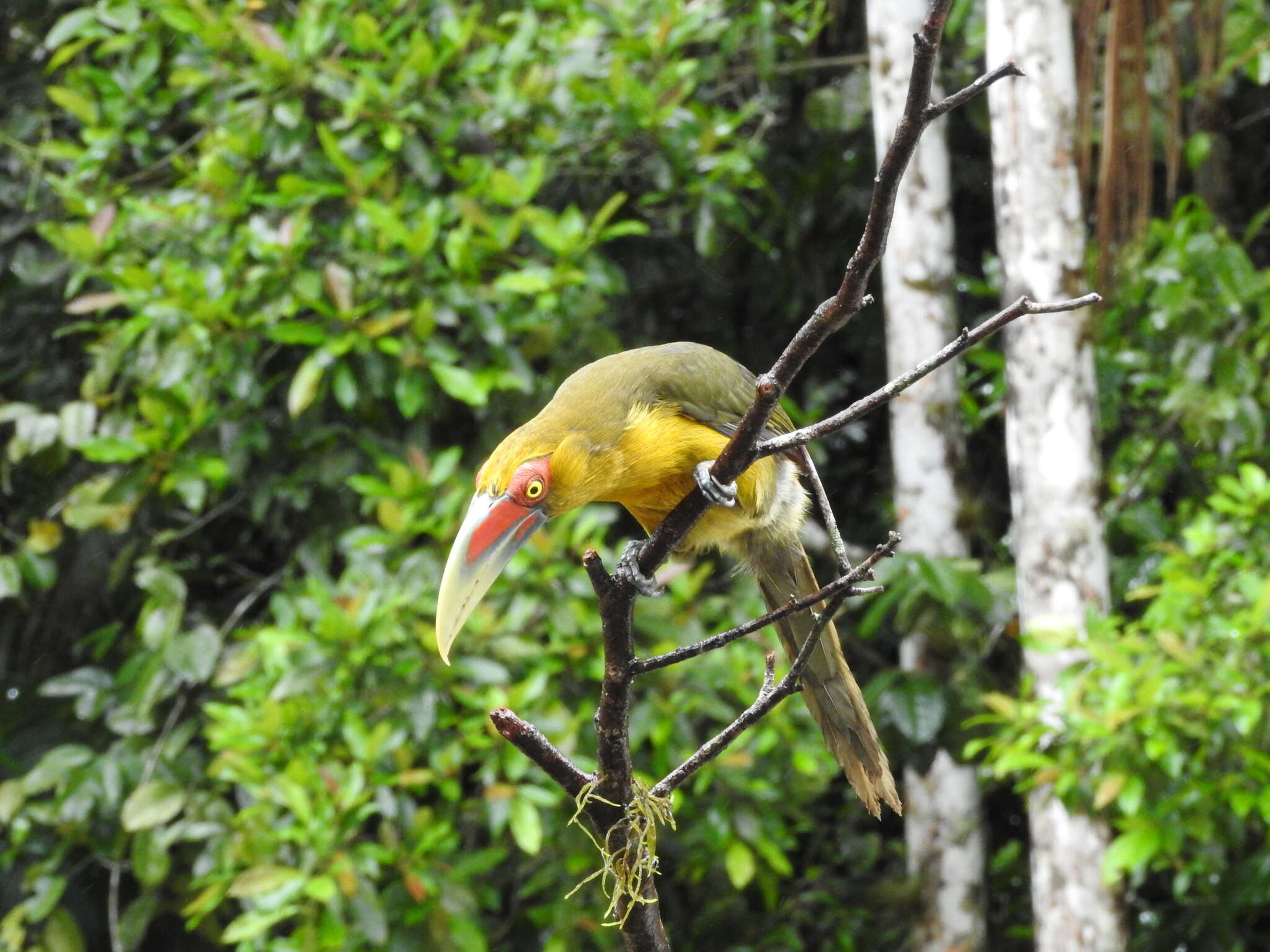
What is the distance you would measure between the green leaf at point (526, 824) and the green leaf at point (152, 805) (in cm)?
90

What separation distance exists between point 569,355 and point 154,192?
1379 millimetres

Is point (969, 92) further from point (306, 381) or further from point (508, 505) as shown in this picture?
point (306, 381)

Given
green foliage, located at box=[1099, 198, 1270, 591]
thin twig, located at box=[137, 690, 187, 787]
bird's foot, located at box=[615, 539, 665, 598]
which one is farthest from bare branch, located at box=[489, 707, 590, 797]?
green foliage, located at box=[1099, 198, 1270, 591]

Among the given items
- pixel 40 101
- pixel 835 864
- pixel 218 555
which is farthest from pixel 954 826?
pixel 40 101

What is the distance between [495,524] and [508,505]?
40 mm

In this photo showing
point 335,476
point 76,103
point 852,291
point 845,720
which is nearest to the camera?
point 852,291

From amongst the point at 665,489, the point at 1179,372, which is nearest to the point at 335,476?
the point at 665,489

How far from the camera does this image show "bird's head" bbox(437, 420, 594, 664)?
1.50 m

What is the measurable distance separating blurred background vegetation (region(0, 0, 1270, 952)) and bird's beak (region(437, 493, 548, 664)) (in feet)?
4.97

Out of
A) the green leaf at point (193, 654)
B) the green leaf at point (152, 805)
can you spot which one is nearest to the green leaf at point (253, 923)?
the green leaf at point (152, 805)

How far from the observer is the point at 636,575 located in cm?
161

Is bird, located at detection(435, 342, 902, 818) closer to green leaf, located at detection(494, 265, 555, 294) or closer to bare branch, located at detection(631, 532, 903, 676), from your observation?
bare branch, located at detection(631, 532, 903, 676)

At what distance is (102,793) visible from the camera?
3406 millimetres

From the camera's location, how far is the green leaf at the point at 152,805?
3.25 meters
